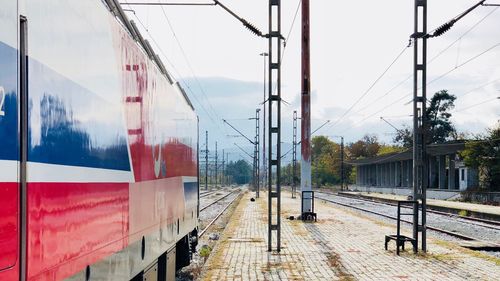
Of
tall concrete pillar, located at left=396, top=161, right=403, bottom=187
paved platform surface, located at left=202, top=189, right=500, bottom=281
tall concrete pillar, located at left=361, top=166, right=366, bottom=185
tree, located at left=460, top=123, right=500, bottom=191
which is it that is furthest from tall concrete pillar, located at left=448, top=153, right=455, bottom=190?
tall concrete pillar, located at left=361, top=166, right=366, bottom=185

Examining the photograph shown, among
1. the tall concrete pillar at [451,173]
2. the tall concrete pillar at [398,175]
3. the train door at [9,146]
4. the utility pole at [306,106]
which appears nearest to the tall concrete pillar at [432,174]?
the tall concrete pillar at [451,173]

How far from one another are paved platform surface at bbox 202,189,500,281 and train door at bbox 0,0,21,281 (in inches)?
360

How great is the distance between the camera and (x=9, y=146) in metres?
3.09

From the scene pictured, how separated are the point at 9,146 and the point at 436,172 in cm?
7510

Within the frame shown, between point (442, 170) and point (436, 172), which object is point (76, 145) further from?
point (436, 172)

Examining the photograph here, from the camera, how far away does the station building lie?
201 feet

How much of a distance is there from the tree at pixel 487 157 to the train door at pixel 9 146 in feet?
176

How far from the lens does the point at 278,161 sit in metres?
17.0

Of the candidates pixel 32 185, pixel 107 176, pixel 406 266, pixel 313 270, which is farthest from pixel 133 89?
pixel 406 266

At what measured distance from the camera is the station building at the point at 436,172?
201 feet

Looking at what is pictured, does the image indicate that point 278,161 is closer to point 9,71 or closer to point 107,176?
point 107,176

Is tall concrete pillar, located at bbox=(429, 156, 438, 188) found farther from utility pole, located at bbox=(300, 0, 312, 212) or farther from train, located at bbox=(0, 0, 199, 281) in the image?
train, located at bbox=(0, 0, 199, 281)

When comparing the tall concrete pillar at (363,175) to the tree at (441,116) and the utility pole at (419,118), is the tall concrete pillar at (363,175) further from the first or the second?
the utility pole at (419,118)

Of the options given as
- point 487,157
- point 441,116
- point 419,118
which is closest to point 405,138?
point 441,116
